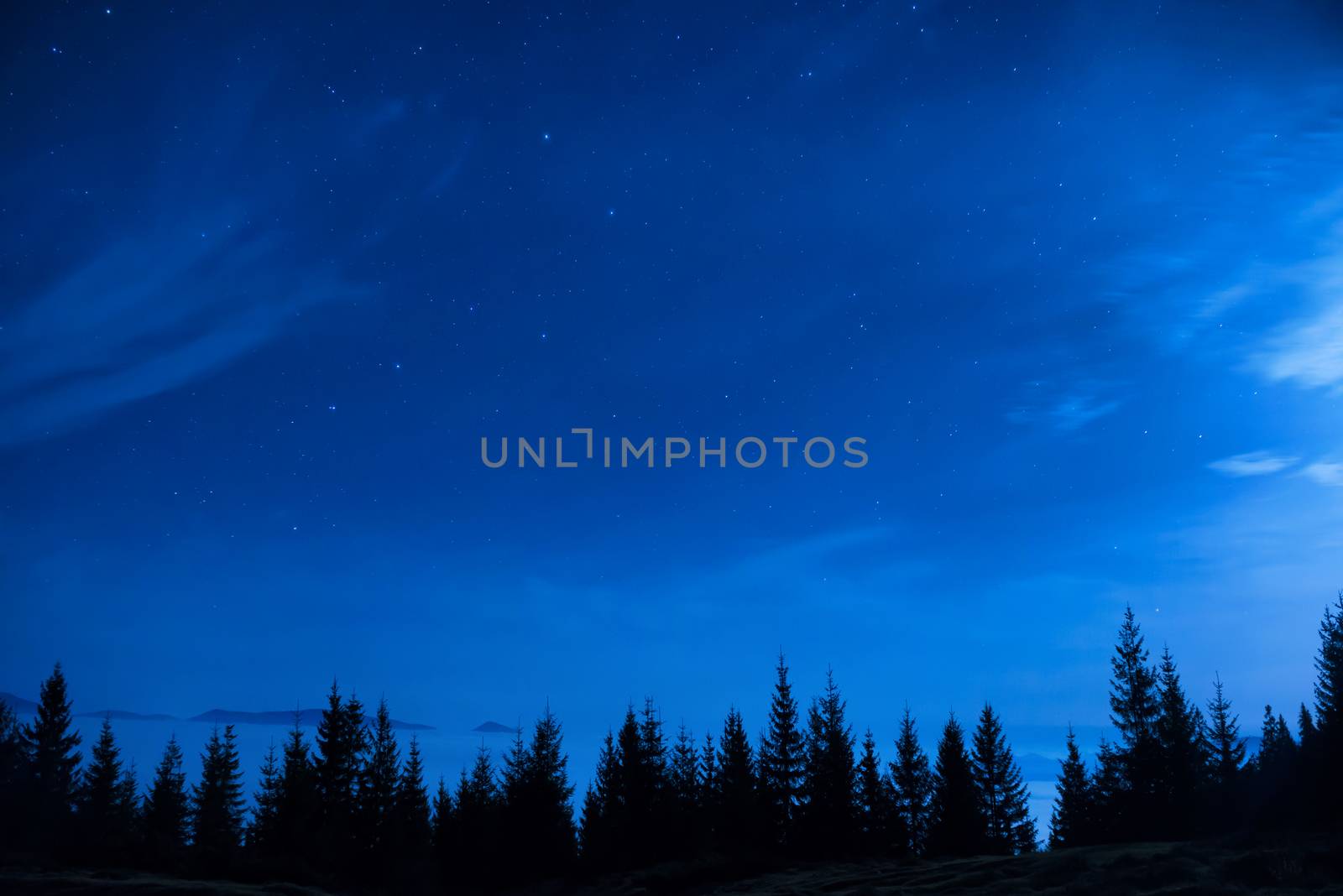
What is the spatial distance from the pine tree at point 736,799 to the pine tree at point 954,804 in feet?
37.0

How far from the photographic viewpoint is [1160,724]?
5516 cm

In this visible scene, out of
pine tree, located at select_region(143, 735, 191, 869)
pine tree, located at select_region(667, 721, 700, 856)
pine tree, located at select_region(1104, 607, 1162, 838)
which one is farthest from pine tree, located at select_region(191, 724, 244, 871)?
pine tree, located at select_region(1104, 607, 1162, 838)

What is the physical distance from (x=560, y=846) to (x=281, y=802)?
18363 mm

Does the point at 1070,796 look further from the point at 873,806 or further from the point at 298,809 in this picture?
the point at 298,809

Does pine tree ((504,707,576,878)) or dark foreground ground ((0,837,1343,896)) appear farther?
pine tree ((504,707,576,878))

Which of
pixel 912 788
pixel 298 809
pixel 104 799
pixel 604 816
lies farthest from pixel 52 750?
pixel 912 788

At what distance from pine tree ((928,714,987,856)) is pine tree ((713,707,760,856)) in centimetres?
1128

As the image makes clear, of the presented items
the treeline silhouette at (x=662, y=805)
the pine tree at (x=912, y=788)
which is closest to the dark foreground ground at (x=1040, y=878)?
the treeline silhouette at (x=662, y=805)

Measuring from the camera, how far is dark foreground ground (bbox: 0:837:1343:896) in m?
20.2

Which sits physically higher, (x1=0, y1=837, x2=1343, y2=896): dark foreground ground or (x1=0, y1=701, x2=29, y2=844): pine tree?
(x1=0, y1=701, x2=29, y2=844): pine tree

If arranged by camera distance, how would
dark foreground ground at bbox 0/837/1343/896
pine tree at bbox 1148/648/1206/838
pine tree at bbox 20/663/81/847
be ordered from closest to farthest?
dark foreground ground at bbox 0/837/1343/896 → pine tree at bbox 1148/648/1206/838 → pine tree at bbox 20/663/81/847

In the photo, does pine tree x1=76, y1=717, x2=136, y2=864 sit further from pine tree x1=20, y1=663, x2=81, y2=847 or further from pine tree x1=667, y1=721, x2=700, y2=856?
pine tree x1=667, y1=721, x2=700, y2=856

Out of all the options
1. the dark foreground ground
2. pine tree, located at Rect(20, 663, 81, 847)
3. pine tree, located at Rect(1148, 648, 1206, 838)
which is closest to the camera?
the dark foreground ground

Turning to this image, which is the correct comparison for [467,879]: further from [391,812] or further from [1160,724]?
[1160,724]
